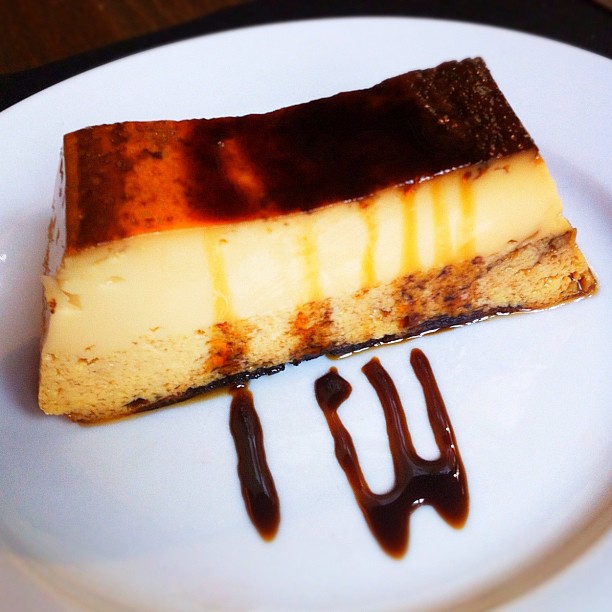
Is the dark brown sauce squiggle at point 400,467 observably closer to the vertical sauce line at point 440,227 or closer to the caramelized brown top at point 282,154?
the vertical sauce line at point 440,227

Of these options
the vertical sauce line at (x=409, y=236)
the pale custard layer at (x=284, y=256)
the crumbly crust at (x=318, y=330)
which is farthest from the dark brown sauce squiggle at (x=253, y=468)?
the vertical sauce line at (x=409, y=236)

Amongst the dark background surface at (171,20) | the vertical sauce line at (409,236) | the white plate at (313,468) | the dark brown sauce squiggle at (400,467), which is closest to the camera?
the white plate at (313,468)

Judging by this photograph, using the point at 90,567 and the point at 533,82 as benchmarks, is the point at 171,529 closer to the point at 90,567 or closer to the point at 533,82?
the point at 90,567

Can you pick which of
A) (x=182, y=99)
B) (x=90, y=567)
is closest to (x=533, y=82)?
(x=182, y=99)

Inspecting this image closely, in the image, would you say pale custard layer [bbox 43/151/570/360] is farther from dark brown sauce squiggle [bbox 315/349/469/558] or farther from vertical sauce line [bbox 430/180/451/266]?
dark brown sauce squiggle [bbox 315/349/469/558]

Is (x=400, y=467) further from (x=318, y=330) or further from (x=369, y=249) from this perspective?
(x=369, y=249)
